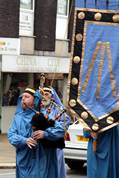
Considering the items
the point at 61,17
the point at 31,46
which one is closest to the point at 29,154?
the point at 31,46

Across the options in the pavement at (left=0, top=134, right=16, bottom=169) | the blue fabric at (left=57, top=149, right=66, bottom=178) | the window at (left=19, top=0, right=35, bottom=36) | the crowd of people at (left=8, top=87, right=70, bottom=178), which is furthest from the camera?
the window at (left=19, top=0, right=35, bottom=36)

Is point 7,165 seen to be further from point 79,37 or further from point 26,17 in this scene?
point 26,17

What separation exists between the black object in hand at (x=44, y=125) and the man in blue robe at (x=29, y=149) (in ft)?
0.17

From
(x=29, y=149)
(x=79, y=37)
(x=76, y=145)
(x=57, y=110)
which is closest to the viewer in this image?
(x=79, y=37)

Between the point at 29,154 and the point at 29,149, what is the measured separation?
0.07m

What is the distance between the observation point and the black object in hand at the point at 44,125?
6.94 metres

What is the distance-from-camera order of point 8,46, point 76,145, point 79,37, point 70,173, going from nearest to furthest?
point 79,37, point 76,145, point 70,173, point 8,46

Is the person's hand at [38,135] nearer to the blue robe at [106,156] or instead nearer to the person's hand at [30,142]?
the person's hand at [30,142]

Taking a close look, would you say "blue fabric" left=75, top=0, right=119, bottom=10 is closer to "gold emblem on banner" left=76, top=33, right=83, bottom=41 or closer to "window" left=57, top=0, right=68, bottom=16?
"gold emblem on banner" left=76, top=33, right=83, bottom=41

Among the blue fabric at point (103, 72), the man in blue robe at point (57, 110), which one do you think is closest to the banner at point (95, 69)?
the blue fabric at point (103, 72)

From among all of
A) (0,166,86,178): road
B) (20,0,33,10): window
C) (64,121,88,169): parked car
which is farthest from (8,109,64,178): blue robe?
(20,0,33,10): window

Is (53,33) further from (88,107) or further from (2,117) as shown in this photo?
(88,107)

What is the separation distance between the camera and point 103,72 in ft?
19.7

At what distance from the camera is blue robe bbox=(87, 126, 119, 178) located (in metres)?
6.17
